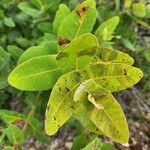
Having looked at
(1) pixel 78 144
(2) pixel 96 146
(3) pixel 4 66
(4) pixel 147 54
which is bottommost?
(4) pixel 147 54

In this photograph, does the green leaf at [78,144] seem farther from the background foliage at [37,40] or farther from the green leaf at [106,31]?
the green leaf at [106,31]

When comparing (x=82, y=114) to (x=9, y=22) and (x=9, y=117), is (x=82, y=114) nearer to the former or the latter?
(x=9, y=117)

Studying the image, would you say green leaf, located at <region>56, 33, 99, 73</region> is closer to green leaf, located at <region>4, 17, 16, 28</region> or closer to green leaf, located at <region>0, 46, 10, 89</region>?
green leaf, located at <region>0, 46, 10, 89</region>

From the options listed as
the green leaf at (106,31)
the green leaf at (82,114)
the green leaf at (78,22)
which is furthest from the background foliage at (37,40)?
the green leaf at (82,114)

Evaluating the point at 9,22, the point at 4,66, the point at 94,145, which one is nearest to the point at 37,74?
the point at 94,145

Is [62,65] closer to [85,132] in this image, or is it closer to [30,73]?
[30,73]
